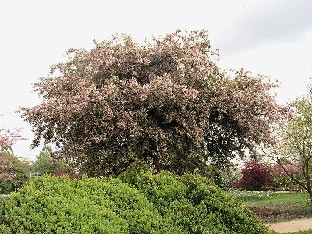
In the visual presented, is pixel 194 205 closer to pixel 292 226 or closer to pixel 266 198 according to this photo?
pixel 292 226

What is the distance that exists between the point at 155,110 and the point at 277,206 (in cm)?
1224

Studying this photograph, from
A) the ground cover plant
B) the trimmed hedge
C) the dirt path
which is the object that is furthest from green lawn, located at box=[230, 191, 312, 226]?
the trimmed hedge

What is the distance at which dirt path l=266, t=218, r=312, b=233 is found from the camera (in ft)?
57.3

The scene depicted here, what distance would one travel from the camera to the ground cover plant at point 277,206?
22594mm

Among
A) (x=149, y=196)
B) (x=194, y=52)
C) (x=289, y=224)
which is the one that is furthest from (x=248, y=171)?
(x=149, y=196)

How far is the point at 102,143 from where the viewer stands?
1672cm

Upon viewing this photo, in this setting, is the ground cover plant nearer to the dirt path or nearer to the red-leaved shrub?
the dirt path

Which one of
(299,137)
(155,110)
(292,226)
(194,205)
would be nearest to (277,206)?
(299,137)

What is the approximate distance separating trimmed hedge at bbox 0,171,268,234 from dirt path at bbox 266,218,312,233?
27.4ft

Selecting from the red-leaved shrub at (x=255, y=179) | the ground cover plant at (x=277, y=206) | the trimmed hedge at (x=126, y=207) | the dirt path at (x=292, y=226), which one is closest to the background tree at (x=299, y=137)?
the ground cover plant at (x=277, y=206)

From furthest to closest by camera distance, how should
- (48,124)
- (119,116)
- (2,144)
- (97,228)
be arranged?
(2,144), (48,124), (119,116), (97,228)

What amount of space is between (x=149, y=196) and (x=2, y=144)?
1548 cm

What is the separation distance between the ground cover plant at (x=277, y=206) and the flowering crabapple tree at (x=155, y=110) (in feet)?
13.7

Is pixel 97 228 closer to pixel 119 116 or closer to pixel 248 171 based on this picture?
pixel 119 116
